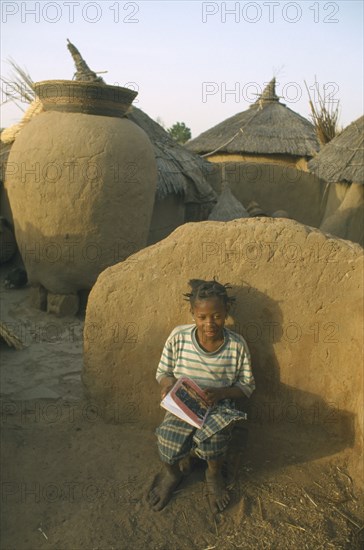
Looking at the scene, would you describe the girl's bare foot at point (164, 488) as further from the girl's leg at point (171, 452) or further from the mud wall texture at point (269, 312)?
the mud wall texture at point (269, 312)

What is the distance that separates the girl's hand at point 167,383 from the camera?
263cm

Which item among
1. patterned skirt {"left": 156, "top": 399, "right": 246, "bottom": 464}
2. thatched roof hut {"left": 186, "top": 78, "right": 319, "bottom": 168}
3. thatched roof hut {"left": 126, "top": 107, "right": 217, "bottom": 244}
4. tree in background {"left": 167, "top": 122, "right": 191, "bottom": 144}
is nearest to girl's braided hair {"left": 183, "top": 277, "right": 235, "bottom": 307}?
patterned skirt {"left": 156, "top": 399, "right": 246, "bottom": 464}

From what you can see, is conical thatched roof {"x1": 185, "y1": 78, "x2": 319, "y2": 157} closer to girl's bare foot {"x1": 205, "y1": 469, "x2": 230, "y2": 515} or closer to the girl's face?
the girl's face

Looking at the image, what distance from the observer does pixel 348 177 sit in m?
7.45

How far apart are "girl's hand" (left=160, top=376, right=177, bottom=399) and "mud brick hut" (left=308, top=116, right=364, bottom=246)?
5.52 m

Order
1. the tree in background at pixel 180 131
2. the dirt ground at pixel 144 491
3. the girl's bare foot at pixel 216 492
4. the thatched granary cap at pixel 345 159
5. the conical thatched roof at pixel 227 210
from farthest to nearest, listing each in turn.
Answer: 1. the tree in background at pixel 180 131
2. the conical thatched roof at pixel 227 210
3. the thatched granary cap at pixel 345 159
4. the girl's bare foot at pixel 216 492
5. the dirt ground at pixel 144 491

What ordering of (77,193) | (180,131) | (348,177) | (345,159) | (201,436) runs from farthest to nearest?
(180,131), (345,159), (348,177), (77,193), (201,436)

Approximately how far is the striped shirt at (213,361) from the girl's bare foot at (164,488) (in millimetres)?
451

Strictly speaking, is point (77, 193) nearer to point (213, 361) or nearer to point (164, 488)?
point (213, 361)

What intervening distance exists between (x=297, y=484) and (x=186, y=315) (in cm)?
106

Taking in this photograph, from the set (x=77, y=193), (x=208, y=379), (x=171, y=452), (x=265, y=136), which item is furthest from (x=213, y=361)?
(x=265, y=136)

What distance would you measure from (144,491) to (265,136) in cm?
1006

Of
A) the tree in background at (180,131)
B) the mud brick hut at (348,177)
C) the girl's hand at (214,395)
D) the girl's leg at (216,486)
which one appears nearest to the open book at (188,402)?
the girl's hand at (214,395)

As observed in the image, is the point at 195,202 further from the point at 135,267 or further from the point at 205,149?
the point at 135,267
